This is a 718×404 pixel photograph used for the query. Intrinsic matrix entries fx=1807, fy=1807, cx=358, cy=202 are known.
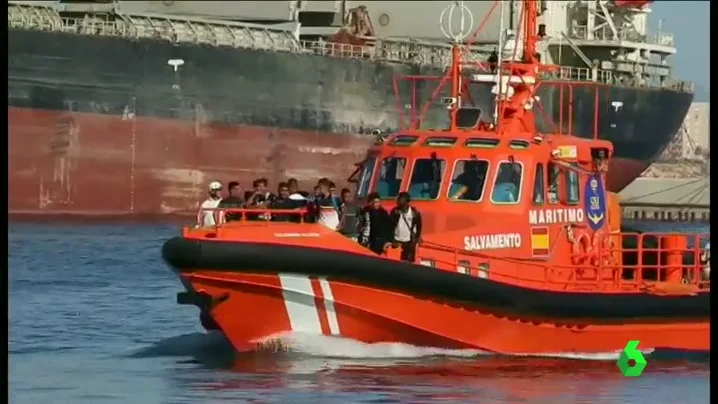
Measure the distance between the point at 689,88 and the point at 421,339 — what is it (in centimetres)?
4552

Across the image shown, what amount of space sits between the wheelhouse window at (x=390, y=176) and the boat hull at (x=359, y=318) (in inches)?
62.1

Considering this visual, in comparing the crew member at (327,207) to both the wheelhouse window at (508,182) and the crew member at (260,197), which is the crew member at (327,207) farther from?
the wheelhouse window at (508,182)

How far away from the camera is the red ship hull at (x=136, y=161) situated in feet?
136

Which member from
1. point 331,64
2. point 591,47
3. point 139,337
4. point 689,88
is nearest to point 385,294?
point 139,337

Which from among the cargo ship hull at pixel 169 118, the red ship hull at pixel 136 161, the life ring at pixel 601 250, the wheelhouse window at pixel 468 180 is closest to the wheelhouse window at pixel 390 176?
the wheelhouse window at pixel 468 180

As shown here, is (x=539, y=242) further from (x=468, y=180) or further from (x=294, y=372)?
(x=294, y=372)

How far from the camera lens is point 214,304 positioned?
1580 cm

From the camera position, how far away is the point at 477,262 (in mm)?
16609

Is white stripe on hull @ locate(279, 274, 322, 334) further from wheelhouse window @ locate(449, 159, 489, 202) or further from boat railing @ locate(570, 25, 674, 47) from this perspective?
boat railing @ locate(570, 25, 674, 47)

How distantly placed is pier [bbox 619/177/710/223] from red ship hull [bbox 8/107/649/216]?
10958mm

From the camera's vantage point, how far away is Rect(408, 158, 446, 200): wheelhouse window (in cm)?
1711

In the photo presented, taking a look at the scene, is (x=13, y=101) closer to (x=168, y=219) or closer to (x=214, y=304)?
(x=168, y=219)

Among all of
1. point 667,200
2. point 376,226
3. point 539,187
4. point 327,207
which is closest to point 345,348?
point 376,226

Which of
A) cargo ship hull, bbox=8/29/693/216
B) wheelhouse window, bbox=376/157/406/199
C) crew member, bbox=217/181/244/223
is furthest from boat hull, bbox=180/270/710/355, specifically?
cargo ship hull, bbox=8/29/693/216
